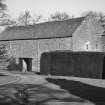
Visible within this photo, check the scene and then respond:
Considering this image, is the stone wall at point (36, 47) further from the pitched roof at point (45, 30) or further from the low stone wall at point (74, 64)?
the low stone wall at point (74, 64)

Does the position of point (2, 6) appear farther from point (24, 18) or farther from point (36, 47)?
point (24, 18)

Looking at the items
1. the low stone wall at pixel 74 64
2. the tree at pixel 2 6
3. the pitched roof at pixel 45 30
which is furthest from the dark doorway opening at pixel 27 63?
the tree at pixel 2 6

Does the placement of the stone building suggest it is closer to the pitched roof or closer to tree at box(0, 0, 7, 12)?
the pitched roof

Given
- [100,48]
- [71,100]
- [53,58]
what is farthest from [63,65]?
[71,100]

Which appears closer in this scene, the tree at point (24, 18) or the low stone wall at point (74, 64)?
the low stone wall at point (74, 64)

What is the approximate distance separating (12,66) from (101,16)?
41182mm

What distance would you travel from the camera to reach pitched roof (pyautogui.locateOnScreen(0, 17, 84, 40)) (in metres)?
37.0

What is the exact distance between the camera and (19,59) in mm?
44375

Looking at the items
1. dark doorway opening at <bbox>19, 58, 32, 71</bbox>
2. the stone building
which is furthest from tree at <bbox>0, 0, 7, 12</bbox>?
dark doorway opening at <bbox>19, 58, 32, 71</bbox>

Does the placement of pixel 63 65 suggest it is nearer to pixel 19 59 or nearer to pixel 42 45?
pixel 42 45

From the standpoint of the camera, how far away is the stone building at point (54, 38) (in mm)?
35906

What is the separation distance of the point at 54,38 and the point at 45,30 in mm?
5290

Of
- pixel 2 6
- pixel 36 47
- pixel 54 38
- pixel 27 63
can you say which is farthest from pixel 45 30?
pixel 2 6

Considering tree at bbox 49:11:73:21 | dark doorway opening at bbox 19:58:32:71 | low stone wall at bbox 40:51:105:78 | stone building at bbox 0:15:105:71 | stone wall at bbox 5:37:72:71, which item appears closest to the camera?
low stone wall at bbox 40:51:105:78
